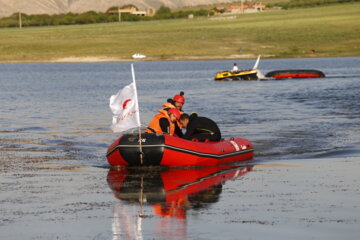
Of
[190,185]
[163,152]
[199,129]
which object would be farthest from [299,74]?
[190,185]

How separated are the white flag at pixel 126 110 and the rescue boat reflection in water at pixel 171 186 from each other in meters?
1.09

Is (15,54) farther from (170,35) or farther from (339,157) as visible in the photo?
(339,157)

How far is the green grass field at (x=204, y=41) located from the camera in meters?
113

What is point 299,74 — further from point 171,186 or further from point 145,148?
point 171,186

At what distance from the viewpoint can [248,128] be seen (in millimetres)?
30922

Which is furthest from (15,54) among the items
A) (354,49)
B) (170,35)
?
(354,49)

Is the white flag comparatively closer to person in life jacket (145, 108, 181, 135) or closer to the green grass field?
person in life jacket (145, 108, 181, 135)

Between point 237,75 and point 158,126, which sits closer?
point 158,126

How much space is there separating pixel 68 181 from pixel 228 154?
4.45 m

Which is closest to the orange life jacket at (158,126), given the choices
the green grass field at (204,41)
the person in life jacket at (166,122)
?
the person in life jacket at (166,122)

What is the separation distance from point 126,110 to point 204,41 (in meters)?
101

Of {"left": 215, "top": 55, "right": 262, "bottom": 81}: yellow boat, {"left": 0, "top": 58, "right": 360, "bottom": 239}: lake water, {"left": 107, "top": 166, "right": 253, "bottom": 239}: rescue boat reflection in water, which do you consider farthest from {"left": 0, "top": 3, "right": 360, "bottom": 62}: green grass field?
{"left": 107, "top": 166, "right": 253, "bottom": 239}: rescue boat reflection in water

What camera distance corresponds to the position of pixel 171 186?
1772cm

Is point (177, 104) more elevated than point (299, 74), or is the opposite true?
point (177, 104)
